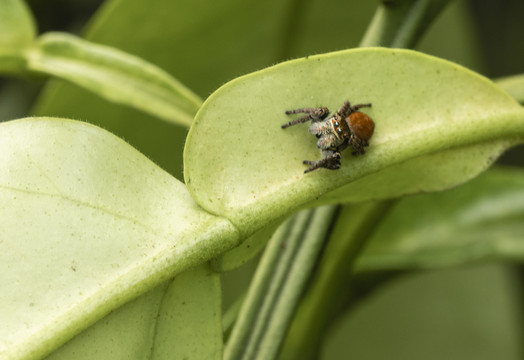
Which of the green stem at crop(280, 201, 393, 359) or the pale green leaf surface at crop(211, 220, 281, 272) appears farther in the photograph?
the green stem at crop(280, 201, 393, 359)

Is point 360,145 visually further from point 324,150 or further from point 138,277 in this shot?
point 138,277

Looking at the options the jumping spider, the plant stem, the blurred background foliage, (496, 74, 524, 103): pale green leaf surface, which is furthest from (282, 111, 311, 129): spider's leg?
the blurred background foliage

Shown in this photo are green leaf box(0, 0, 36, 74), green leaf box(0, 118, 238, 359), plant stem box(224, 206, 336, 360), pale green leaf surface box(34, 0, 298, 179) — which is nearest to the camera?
green leaf box(0, 118, 238, 359)

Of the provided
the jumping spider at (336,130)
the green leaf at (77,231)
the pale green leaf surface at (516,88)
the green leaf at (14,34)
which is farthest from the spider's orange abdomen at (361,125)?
the green leaf at (14,34)

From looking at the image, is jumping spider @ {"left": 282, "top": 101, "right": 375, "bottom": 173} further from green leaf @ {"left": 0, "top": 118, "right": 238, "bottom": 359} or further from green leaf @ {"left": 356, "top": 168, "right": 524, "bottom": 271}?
green leaf @ {"left": 356, "top": 168, "right": 524, "bottom": 271}

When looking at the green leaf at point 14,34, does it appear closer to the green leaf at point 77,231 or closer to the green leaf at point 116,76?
the green leaf at point 116,76

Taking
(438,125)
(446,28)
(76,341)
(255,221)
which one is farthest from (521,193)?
(76,341)
